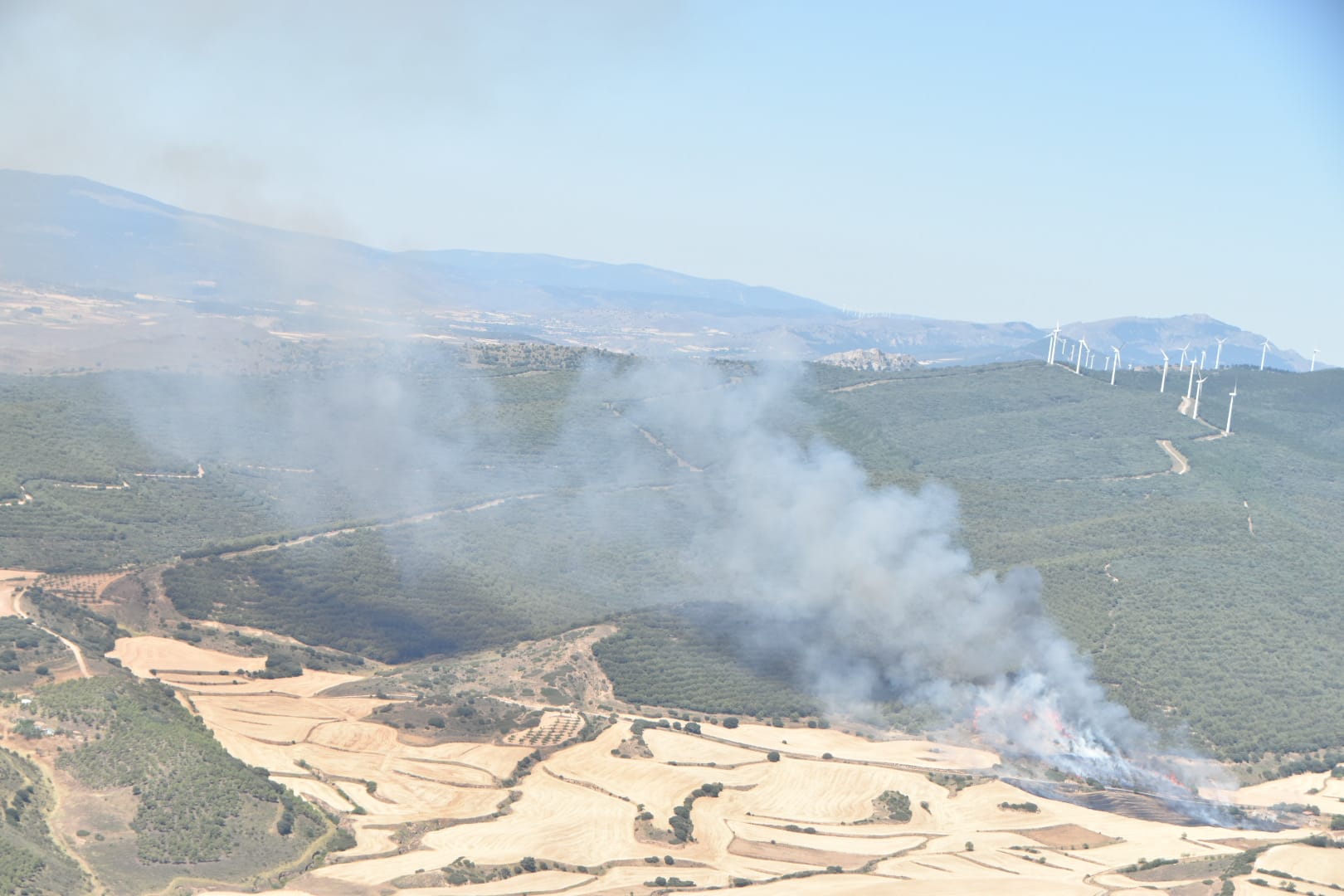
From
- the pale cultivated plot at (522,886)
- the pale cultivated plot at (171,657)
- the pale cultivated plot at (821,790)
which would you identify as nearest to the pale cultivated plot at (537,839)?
the pale cultivated plot at (522,886)

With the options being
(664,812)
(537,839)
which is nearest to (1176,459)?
(664,812)

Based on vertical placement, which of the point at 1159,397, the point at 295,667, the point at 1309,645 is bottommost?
the point at 295,667

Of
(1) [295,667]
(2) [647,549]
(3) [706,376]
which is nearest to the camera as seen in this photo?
(1) [295,667]

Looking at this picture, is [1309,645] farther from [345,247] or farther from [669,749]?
[345,247]

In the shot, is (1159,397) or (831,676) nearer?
(831,676)

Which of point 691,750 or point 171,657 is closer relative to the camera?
point 691,750

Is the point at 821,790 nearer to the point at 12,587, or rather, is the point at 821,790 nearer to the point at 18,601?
the point at 18,601

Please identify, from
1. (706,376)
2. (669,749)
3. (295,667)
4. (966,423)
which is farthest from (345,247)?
(669,749)
